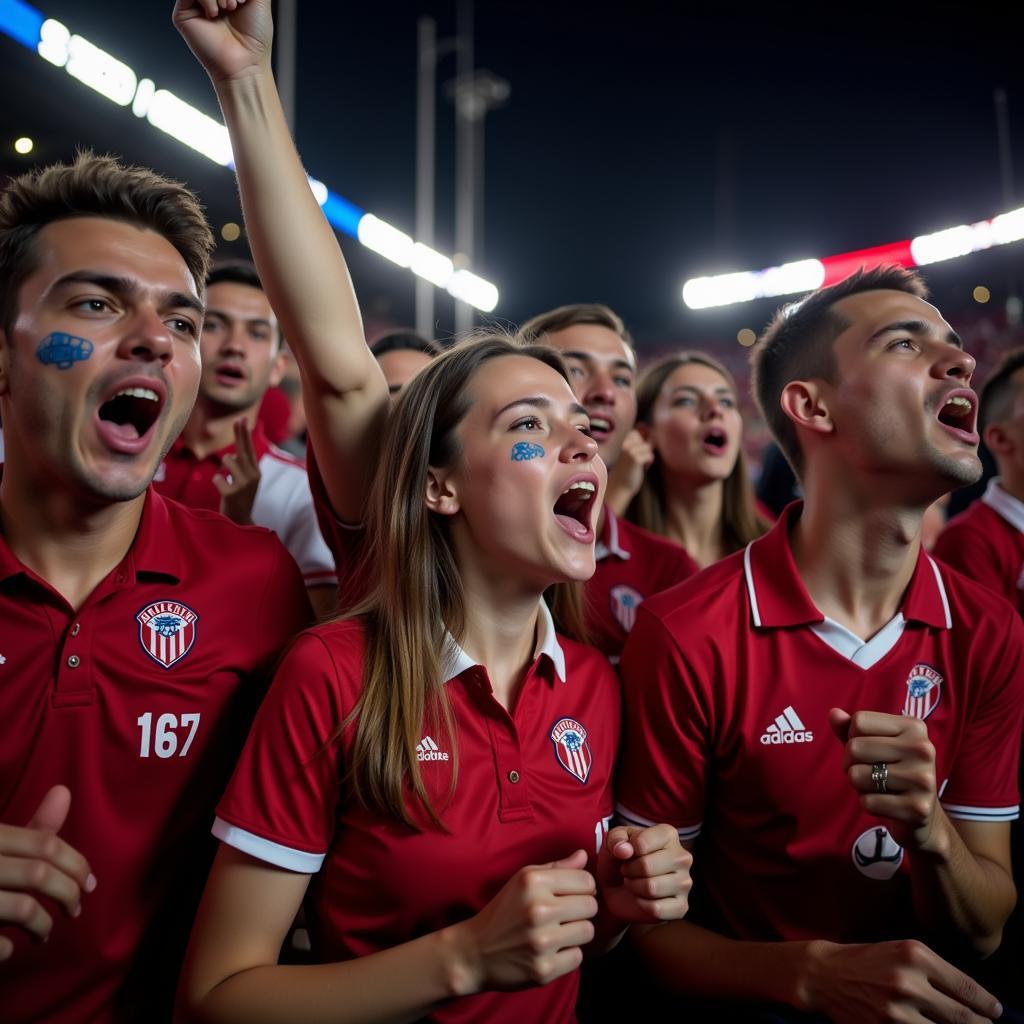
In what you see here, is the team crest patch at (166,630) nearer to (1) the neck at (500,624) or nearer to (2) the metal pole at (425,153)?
(1) the neck at (500,624)

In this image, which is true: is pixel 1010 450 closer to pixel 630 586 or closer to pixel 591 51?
pixel 630 586

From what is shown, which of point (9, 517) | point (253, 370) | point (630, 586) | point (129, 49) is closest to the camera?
point (9, 517)

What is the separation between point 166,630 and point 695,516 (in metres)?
1.98

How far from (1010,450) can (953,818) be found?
1.65 m

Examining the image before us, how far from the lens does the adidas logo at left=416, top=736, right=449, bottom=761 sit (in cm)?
135

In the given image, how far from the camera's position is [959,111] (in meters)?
7.21

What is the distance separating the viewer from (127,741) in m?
1.34

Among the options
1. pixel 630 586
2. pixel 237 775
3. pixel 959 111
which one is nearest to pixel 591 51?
pixel 959 111

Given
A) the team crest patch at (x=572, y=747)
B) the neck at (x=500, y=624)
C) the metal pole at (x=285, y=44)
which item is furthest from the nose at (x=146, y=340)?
the metal pole at (x=285, y=44)

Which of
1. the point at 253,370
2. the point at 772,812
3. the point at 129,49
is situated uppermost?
the point at 129,49

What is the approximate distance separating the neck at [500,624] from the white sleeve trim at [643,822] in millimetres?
299

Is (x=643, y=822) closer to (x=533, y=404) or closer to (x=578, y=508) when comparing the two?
(x=578, y=508)

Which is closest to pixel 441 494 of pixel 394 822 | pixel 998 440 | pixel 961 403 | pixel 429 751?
pixel 429 751

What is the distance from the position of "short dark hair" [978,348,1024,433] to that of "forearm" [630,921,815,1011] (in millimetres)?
2197
